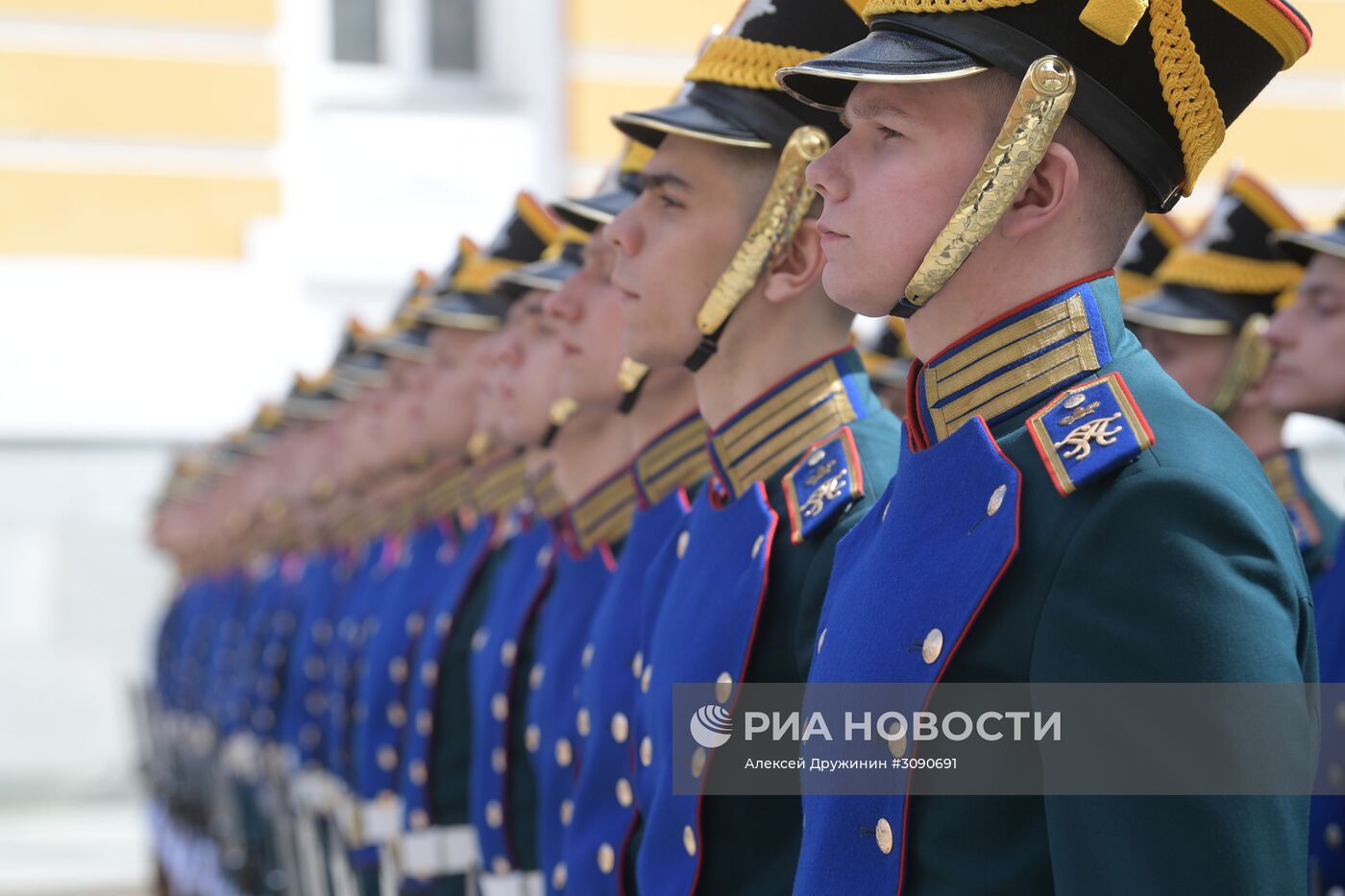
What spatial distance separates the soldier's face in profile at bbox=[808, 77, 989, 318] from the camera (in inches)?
77.2

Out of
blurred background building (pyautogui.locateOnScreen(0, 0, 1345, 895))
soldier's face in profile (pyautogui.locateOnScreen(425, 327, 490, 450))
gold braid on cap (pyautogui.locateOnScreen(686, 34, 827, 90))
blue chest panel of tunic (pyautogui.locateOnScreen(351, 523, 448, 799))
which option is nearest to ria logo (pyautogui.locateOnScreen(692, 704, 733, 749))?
gold braid on cap (pyautogui.locateOnScreen(686, 34, 827, 90))

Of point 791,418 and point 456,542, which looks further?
point 456,542

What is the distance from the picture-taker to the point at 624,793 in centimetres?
294

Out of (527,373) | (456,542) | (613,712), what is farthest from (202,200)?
(613,712)

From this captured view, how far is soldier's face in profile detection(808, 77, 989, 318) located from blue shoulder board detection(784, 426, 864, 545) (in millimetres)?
370

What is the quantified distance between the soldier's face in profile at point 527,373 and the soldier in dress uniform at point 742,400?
3.52 ft

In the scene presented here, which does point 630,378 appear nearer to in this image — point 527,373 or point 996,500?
point 527,373

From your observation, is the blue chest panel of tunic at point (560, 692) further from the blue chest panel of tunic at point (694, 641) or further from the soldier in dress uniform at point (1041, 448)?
the soldier in dress uniform at point (1041, 448)

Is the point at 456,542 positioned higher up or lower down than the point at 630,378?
lower down

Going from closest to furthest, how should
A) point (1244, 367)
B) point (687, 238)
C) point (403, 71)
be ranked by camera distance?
point (687, 238) → point (1244, 367) → point (403, 71)

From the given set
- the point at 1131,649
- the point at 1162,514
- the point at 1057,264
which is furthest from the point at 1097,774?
the point at 1057,264

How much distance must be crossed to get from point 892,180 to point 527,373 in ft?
7.46

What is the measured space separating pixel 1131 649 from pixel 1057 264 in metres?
0.47

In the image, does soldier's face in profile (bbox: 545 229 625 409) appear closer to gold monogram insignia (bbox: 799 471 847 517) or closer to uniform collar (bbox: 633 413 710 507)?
uniform collar (bbox: 633 413 710 507)
